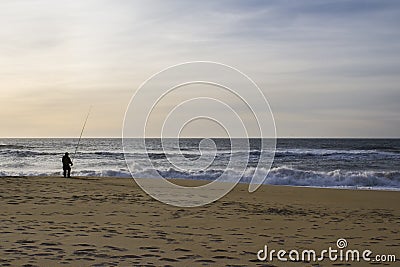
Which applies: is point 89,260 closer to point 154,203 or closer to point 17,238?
point 17,238

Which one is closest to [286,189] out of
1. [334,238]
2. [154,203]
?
[154,203]

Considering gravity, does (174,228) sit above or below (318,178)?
below

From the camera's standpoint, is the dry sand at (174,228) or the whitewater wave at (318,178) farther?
the whitewater wave at (318,178)

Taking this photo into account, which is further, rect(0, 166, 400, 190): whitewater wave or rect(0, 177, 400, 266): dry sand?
rect(0, 166, 400, 190): whitewater wave

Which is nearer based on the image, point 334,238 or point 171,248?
point 171,248

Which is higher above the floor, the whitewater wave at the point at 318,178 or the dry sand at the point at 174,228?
the whitewater wave at the point at 318,178

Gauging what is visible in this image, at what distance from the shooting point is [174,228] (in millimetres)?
8609

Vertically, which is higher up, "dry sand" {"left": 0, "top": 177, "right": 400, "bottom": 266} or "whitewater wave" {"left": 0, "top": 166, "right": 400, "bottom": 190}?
"whitewater wave" {"left": 0, "top": 166, "right": 400, "bottom": 190}

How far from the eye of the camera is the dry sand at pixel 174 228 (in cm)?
634

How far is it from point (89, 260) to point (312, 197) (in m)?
10.3

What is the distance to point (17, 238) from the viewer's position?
7.23 metres

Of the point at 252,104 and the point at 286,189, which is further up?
the point at 252,104

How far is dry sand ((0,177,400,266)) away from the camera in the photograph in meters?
6.34

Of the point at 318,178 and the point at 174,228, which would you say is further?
the point at 318,178
